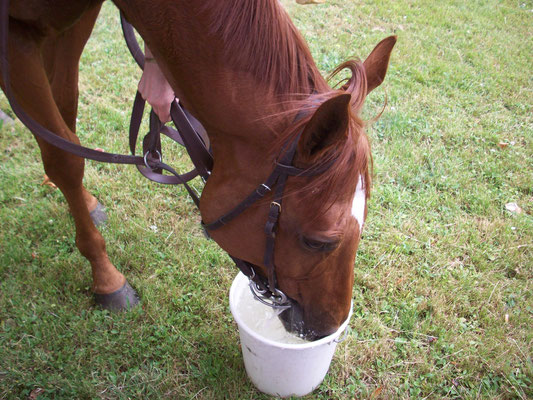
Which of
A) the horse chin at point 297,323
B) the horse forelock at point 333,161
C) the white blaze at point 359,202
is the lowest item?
the horse chin at point 297,323

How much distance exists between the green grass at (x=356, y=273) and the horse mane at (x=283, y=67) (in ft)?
0.96

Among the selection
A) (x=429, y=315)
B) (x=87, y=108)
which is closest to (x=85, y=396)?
(x=429, y=315)

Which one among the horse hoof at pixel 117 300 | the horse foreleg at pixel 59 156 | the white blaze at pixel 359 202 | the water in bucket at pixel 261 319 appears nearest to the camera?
the white blaze at pixel 359 202

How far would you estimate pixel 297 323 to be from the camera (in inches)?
69.7

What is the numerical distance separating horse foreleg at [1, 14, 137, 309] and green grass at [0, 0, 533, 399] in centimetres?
17

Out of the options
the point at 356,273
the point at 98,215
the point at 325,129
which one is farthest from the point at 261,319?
the point at 98,215

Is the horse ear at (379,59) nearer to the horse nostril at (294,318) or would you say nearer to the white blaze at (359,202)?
the white blaze at (359,202)

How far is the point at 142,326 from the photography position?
2439 millimetres

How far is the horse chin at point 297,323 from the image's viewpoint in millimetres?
1717

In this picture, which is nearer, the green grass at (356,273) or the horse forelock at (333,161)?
the horse forelock at (333,161)

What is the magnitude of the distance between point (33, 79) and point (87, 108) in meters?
2.58

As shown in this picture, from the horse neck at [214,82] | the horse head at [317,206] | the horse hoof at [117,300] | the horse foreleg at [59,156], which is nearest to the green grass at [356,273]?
the horse hoof at [117,300]

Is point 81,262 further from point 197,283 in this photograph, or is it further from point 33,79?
point 33,79

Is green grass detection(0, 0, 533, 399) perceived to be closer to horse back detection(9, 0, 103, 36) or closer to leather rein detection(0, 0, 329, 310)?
leather rein detection(0, 0, 329, 310)
